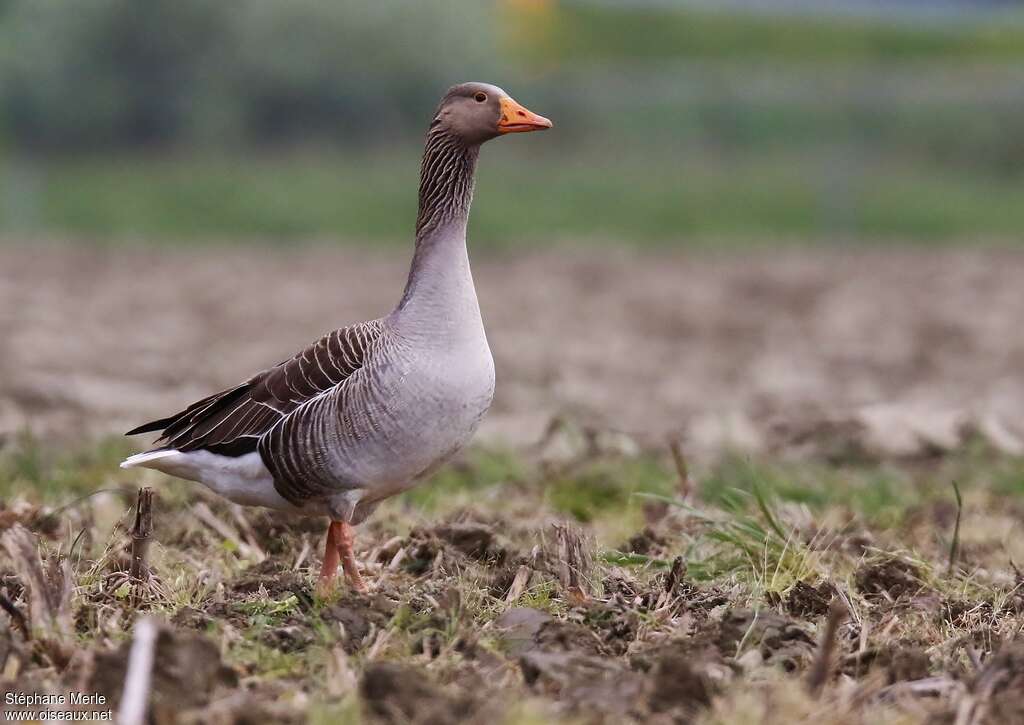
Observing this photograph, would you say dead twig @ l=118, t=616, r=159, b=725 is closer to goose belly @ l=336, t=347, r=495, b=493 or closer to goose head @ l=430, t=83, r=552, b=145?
goose belly @ l=336, t=347, r=495, b=493

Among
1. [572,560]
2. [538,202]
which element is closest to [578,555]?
[572,560]

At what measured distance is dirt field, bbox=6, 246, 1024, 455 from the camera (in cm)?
886

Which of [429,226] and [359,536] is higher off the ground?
[429,226]

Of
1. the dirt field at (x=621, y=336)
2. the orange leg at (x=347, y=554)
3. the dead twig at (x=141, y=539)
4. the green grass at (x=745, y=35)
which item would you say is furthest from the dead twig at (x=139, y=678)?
the green grass at (x=745, y=35)

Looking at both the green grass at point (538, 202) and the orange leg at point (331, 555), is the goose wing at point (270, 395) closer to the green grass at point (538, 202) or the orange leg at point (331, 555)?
the orange leg at point (331, 555)

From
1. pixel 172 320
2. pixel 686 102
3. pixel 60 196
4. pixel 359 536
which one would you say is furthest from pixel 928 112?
pixel 359 536

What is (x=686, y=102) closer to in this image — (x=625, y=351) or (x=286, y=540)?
(x=625, y=351)

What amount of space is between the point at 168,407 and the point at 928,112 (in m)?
20.6

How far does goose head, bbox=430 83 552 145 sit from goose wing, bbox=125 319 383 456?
0.72 meters

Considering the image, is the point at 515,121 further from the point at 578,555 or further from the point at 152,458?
the point at 152,458

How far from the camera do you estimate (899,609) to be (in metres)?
4.70

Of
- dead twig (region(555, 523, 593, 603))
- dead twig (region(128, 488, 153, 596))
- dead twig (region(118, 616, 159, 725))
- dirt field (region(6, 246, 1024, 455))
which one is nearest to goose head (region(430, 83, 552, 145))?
dead twig (region(555, 523, 593, 603))

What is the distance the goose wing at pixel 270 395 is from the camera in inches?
193

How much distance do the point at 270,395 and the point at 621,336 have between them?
888 centimetres
